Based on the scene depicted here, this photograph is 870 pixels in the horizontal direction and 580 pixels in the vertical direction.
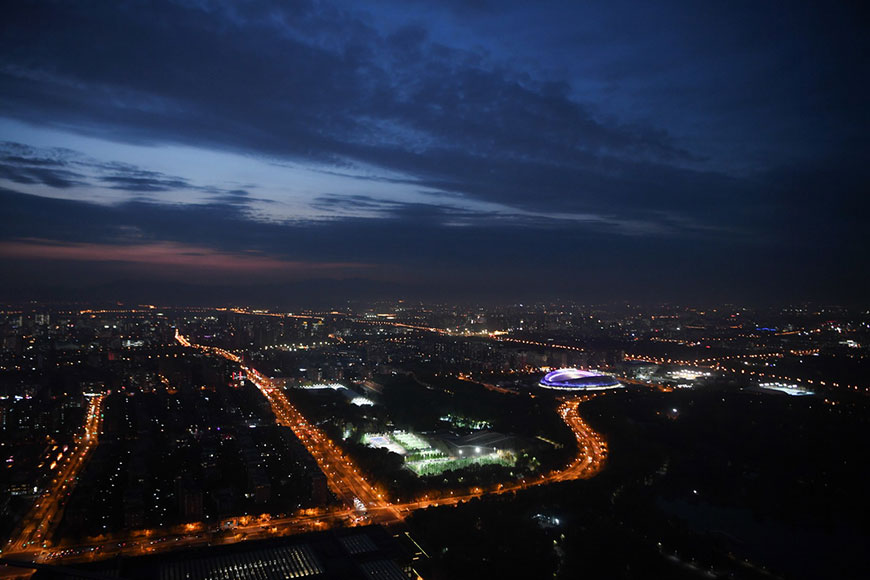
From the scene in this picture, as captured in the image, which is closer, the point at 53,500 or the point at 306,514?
the point at 306,514

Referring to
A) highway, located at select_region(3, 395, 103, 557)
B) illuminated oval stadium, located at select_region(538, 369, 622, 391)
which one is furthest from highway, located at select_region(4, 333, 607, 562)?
illuminated oval stadium, located at select_region(538, 369, 622, 391)

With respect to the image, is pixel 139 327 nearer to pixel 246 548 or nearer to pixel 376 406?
pixel 376 406

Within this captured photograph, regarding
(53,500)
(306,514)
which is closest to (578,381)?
(306,514)

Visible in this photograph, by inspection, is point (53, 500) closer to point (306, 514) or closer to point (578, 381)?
point (306, 514)

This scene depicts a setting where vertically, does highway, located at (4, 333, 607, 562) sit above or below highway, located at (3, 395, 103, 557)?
above

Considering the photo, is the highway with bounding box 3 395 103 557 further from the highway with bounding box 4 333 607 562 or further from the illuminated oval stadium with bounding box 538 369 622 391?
the illuminated oval stadium with bounding box 538 369 622 391

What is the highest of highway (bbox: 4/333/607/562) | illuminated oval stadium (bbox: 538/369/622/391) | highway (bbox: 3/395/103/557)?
illuminated oval stadium (bbox: 538/369/622/391)

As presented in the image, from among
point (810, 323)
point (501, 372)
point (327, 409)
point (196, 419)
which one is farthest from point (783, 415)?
point (810, 323)

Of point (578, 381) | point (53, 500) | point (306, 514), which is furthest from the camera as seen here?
point (578, 381)

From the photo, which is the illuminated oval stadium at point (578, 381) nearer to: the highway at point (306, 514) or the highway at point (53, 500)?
the highway at point (306, 514)
